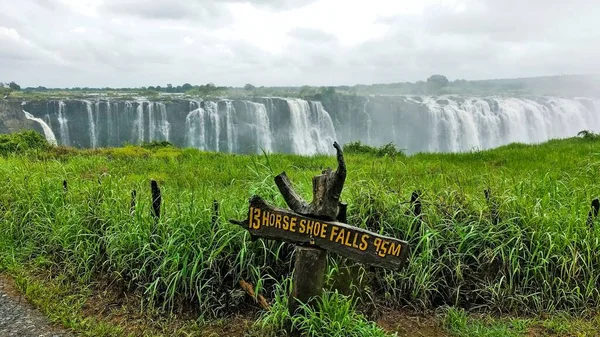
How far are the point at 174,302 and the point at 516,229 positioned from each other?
2.80 m

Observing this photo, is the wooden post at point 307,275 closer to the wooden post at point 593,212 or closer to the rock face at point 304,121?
the wooden post at point 593,212

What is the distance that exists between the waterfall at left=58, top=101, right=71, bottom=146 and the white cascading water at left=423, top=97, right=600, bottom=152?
2326 cm

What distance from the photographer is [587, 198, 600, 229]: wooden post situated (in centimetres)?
416

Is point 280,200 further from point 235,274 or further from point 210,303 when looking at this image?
point 210,303

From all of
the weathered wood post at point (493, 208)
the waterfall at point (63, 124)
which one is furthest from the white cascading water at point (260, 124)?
the weathered wood post at point (493, 208)

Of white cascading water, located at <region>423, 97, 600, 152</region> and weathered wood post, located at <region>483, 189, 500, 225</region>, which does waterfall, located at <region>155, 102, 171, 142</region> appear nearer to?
white cascading water, located at <region>423, 97, 600, 152</region>

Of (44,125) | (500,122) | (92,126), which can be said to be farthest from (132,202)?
(500,122)

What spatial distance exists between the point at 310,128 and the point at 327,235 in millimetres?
29349

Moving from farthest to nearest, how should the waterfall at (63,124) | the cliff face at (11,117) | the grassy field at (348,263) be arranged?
1. the waterfall at (63,124)
2. the cliff face at (11,117)
3. the grassy field at (348,263)

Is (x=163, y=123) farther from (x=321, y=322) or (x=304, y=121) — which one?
(x=321, y=322)

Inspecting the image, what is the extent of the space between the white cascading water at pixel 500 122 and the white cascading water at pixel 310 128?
758 centimetres

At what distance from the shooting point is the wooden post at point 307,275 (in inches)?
117

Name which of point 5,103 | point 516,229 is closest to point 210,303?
point 516,229

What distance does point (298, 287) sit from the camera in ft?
10.1
